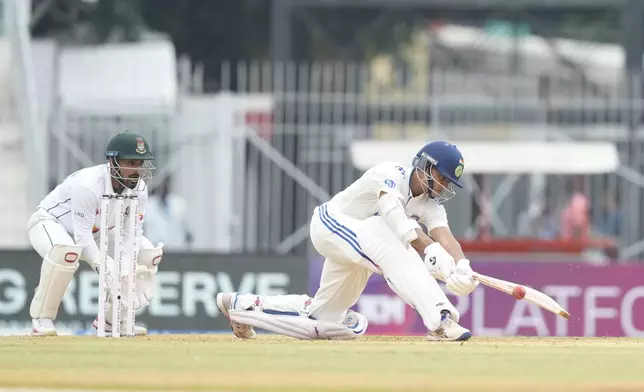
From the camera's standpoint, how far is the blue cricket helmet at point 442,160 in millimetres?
11203

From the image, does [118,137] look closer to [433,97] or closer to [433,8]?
[433,97]

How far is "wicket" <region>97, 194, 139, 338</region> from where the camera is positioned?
11.8m

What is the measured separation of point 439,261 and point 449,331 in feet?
1.88

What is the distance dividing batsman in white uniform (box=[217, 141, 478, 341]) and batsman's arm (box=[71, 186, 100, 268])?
103 centimetres

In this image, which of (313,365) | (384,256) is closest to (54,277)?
(384,256)

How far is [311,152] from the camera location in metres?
21.8

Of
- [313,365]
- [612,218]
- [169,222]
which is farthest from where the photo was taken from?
[612,218]

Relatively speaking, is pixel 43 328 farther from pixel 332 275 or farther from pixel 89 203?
pixel 332 275

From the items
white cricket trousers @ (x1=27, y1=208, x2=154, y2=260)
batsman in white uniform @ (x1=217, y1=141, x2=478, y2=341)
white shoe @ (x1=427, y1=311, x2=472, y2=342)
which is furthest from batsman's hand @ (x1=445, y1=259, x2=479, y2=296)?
white cricket trousers @ (x1=27, y1=208, x2=154, y2=260)

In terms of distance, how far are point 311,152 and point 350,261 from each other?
34.1 feet

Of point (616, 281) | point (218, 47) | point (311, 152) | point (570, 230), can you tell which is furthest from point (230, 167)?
point (218, 47)

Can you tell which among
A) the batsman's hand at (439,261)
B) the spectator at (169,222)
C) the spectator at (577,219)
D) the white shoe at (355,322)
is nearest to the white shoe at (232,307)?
the white shoe at (355,322)

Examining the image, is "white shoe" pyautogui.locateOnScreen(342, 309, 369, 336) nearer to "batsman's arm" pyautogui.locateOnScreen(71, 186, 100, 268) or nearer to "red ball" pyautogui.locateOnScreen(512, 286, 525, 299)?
"red ball" pyautogui.locateOnScreen(512, 286, 525, 299)

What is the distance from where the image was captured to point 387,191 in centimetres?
1116
